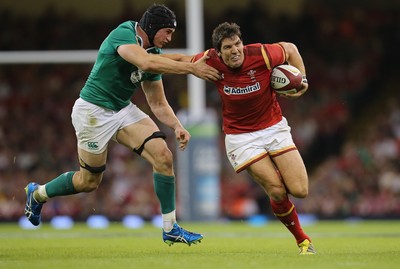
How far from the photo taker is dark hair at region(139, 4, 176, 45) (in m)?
8.48

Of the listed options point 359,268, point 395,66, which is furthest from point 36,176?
point 359,268

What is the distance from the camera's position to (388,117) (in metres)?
18.6

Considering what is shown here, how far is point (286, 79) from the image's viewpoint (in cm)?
843

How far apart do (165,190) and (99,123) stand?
840 mm

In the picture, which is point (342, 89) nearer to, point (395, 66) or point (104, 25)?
point (395, 66)

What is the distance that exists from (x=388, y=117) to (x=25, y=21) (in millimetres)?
7485

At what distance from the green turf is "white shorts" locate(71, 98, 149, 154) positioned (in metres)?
0.97

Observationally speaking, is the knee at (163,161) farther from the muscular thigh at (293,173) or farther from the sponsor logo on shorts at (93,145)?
the muscular thigh at (293,173)

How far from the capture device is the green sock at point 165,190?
336 inches

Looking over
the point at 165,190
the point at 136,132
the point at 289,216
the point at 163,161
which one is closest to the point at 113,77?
the point at 136,132

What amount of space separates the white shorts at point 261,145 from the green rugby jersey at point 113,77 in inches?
40.8

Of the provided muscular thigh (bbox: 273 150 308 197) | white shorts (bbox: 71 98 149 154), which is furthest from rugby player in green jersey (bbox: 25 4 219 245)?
muscular thigh (bbox: 273 150 308 197)

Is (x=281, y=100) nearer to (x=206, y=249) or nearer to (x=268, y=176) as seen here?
(x=206, y=249)

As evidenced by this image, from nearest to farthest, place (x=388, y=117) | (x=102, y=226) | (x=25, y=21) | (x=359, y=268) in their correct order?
1. (x=359, y=268)
2. (x=102, y=226)
3. (x=388, y=117)
4. (x=25, y=21)
